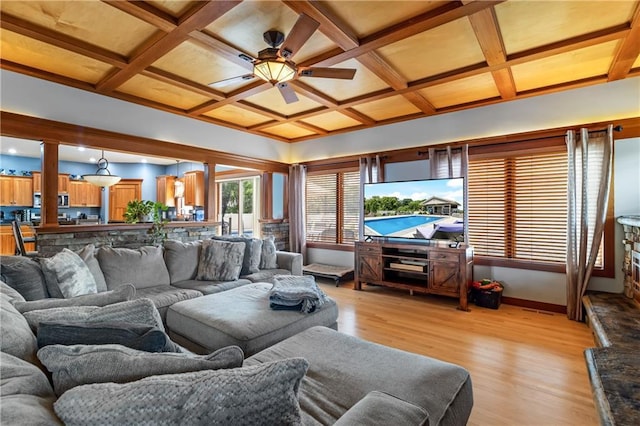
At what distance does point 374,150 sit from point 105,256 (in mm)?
4126

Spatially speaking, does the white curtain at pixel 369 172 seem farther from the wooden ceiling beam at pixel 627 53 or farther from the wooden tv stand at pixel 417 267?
Answer: the wooden ceiling beam at pixel 627 53

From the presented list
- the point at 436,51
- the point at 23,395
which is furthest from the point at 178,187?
the point at 23,395

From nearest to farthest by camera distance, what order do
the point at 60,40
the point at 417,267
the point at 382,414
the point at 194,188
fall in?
the point at 382,414 → the point at 60,40 → the point at 417,267 → the point at 194,188

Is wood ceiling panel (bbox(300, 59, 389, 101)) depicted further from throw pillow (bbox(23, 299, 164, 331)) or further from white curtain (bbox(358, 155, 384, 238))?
throw pillow (bbox(23, 299, 164, 331))

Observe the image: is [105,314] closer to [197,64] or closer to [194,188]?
[197,64]

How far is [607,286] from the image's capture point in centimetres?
364

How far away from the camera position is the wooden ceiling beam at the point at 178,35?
2324 millimetres

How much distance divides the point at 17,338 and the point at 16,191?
8420 mm

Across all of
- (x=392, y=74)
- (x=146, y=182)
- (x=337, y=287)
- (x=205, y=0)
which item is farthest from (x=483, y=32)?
(x=146, y=182)

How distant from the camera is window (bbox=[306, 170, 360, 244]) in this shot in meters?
5.86

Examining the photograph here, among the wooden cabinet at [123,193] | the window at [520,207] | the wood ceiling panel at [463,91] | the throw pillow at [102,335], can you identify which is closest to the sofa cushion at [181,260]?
the throw pillow at [102,335]

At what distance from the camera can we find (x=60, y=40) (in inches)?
109

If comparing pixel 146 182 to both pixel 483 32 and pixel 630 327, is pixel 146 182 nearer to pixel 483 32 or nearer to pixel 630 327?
pixel 483 32

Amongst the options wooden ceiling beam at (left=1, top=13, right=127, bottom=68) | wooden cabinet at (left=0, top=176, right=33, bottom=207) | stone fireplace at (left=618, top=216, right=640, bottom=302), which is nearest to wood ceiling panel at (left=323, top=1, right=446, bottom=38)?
wooden ceiling beam at (left=1, top=13, right=127, bottom=68)
